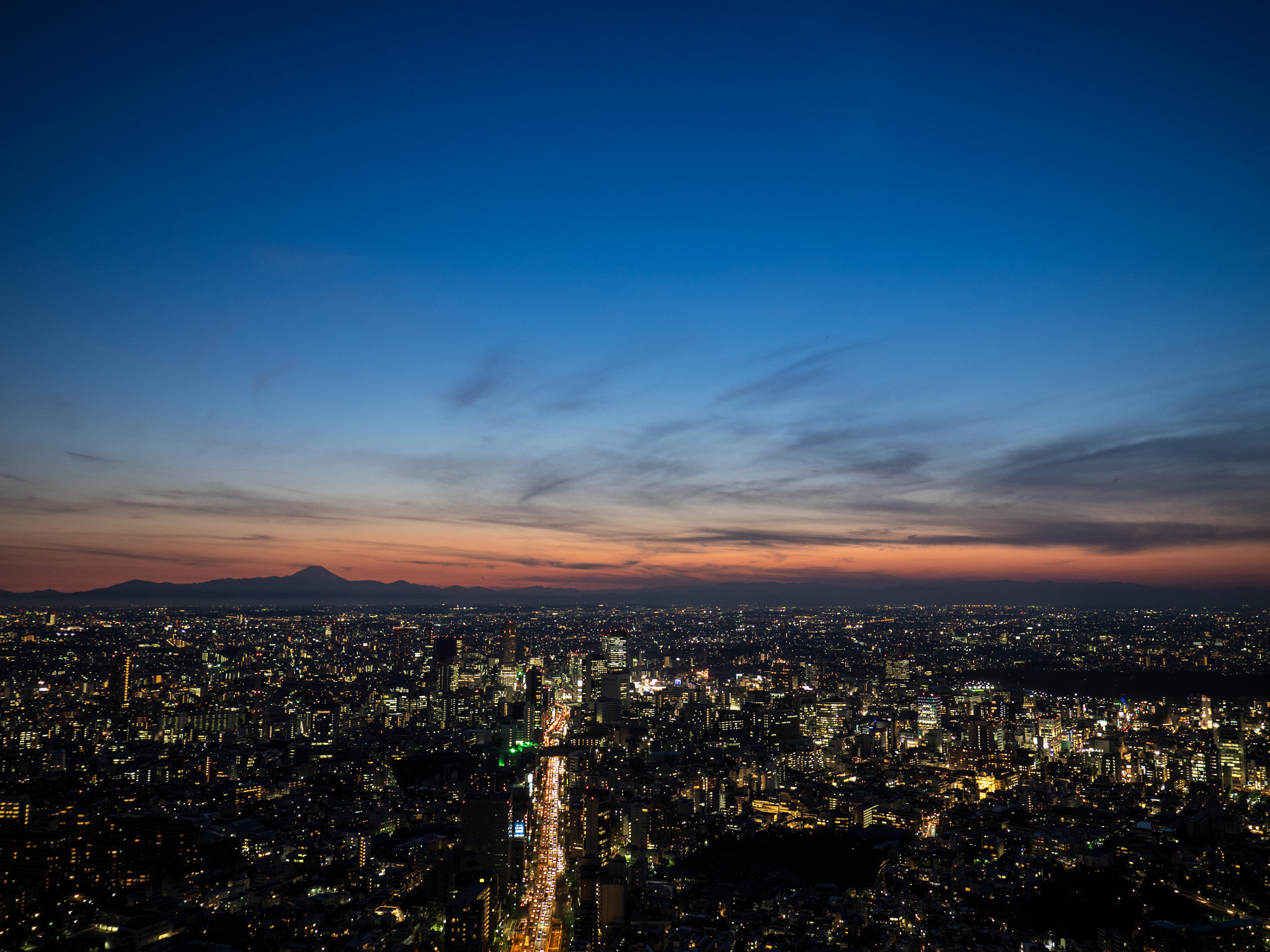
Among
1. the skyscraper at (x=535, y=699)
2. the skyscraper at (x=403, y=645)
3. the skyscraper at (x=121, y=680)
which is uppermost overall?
the skyscraper at (x=121, y=680)

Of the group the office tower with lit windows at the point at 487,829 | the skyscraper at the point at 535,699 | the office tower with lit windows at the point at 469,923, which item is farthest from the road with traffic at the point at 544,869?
the skyscraper at the point at 535,699

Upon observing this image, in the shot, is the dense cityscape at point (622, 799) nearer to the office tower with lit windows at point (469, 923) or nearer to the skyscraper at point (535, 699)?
the office tower with lit windows at point (469, 923)

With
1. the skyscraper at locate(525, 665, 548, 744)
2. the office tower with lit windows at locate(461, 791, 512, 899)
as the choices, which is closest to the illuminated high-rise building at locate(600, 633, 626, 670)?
the skyscraper at locate(525, 665, 548, 744)

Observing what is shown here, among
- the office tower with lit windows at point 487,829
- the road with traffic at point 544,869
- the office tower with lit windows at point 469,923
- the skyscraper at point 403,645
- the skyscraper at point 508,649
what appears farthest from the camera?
the skyscraper at point 508,649

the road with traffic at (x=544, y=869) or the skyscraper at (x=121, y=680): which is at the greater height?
the skyscraper at (x=121, y=680)

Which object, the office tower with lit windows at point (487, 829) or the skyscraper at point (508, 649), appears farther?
the skyscraper at point (508, 649)

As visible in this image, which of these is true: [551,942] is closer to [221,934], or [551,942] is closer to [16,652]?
[221,934]

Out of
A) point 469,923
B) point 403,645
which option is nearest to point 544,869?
point 469,923
